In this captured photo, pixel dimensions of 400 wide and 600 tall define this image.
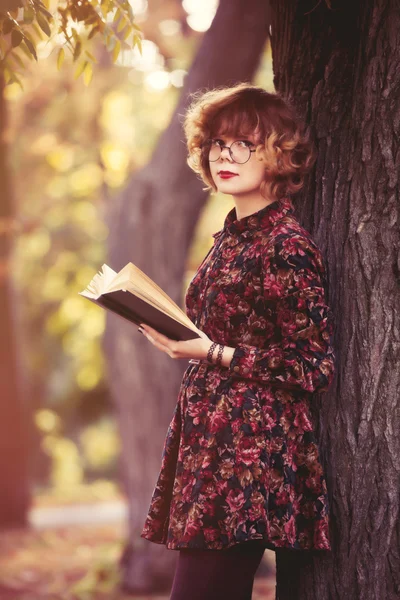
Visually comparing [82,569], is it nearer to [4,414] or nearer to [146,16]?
[4,414]

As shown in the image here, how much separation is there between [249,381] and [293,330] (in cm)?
24

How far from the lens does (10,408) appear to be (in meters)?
12.0

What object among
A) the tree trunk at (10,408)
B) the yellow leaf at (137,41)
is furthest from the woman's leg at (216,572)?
the tree trunk at (10,408)

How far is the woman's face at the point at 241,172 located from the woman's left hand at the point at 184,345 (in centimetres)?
56

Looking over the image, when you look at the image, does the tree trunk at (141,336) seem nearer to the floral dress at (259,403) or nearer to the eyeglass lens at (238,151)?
the eyeglass lens at (238,151)

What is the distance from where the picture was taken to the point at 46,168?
14.1m

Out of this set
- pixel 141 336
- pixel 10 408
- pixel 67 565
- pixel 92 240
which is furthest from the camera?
pixel 92 240

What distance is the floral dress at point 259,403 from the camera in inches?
109

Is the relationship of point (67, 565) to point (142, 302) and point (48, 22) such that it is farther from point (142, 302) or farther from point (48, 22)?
point (142, 302)

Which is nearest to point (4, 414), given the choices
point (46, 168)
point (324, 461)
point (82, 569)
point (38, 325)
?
point (82, 569)

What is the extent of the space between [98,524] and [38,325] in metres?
7.90

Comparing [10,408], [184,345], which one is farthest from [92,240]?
[184,345]

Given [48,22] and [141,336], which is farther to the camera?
[141,336]

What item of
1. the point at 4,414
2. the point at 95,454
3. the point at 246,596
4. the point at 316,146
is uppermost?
the point at 95,454
